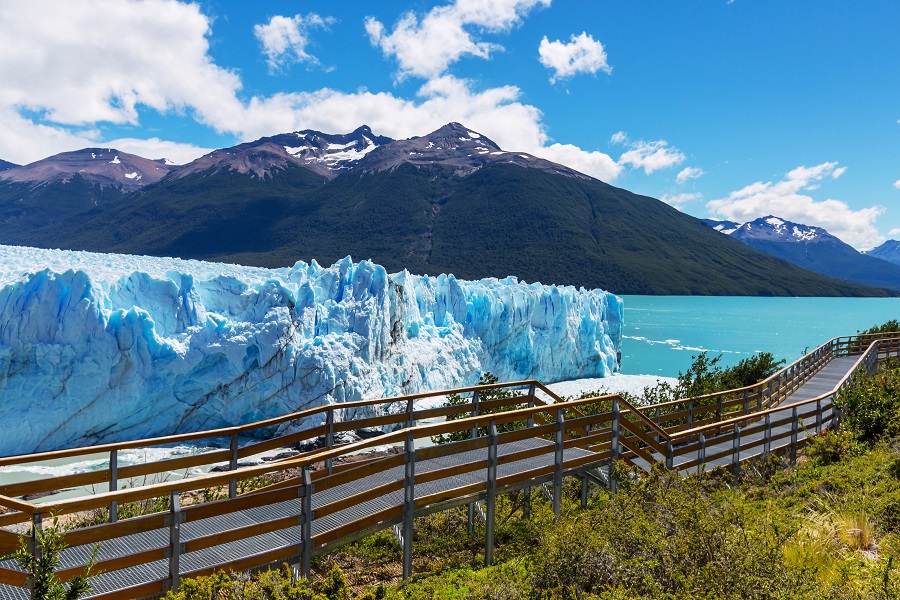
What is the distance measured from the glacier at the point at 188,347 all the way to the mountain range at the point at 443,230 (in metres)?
105

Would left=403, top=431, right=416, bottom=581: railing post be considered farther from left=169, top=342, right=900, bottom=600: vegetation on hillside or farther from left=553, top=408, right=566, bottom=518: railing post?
left=553, top=408, right=566, bottom=518: railing post

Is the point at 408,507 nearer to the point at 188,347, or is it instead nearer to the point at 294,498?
the point at 294,498

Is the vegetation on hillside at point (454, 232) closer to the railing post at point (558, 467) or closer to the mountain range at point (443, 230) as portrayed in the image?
the mountain range at point (443, 230)

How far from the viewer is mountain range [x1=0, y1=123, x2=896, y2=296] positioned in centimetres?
14300

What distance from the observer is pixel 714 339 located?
196 feet

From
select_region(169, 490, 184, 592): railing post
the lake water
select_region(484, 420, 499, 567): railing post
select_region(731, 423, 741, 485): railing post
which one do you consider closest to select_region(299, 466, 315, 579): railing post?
select_region(169, 490, 184, 592): railing post

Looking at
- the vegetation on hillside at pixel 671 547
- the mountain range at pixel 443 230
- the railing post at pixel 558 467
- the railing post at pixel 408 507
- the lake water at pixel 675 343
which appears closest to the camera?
the vegetation on hillside at pixel 671 547

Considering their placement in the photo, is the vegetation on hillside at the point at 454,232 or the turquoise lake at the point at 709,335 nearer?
the turquoise lake at the point at 709,335

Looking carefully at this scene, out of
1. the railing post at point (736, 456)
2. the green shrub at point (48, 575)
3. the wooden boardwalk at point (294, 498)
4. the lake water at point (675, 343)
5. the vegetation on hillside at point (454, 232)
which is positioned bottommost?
the lake water at point (675, 343)

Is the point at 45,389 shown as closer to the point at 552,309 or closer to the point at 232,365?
the point at 232,365

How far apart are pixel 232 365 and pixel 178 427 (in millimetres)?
2655

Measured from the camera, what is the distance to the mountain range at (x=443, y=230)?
143000 millimetres

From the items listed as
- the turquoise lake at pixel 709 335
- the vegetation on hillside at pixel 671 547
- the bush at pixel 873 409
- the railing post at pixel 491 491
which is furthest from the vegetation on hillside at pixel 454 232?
the railing post at pixel 491 491

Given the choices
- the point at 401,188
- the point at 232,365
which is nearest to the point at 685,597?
the point at 232,365
